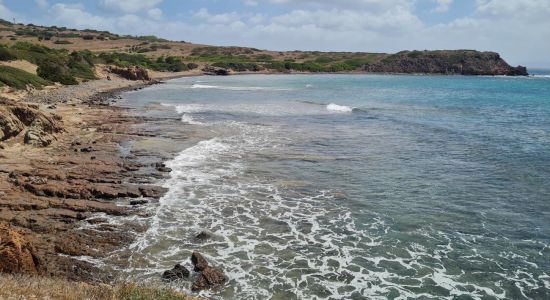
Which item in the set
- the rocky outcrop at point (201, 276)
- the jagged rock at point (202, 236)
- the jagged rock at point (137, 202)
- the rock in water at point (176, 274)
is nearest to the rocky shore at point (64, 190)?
the jagged rock at point (137, 202)

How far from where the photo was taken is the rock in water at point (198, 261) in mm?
11443

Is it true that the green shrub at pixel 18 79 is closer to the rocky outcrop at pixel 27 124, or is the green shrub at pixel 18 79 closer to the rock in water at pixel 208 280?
the rocky outcrop at pixel 27 124

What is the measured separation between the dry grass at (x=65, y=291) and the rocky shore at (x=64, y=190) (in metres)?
1.70

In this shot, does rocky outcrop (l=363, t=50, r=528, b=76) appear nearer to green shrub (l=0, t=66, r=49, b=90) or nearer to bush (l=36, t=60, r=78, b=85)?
bush (l=36, t=60, r=78, b=85)

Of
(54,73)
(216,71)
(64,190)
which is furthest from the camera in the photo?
(216,71)

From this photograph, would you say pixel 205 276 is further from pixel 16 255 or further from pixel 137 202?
pixel 137 202

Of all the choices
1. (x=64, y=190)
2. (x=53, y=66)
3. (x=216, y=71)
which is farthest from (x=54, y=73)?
(x=216, y=71)

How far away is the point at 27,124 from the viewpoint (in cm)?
2431

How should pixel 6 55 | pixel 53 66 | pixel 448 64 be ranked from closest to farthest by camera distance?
pixel 6 55
pixel 53 66
pixel 448 64

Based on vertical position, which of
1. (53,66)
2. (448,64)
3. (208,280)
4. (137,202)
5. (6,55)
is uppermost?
(448,64)

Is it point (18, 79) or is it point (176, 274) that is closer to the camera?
point (176, 274)

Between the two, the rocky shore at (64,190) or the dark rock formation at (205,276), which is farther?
the rocky shore at (64,190)

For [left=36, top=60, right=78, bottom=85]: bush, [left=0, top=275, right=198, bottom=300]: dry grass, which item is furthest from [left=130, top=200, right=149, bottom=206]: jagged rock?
[left=36, top=60, right=78, bottom=85]: bush

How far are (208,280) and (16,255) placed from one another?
4215mm
